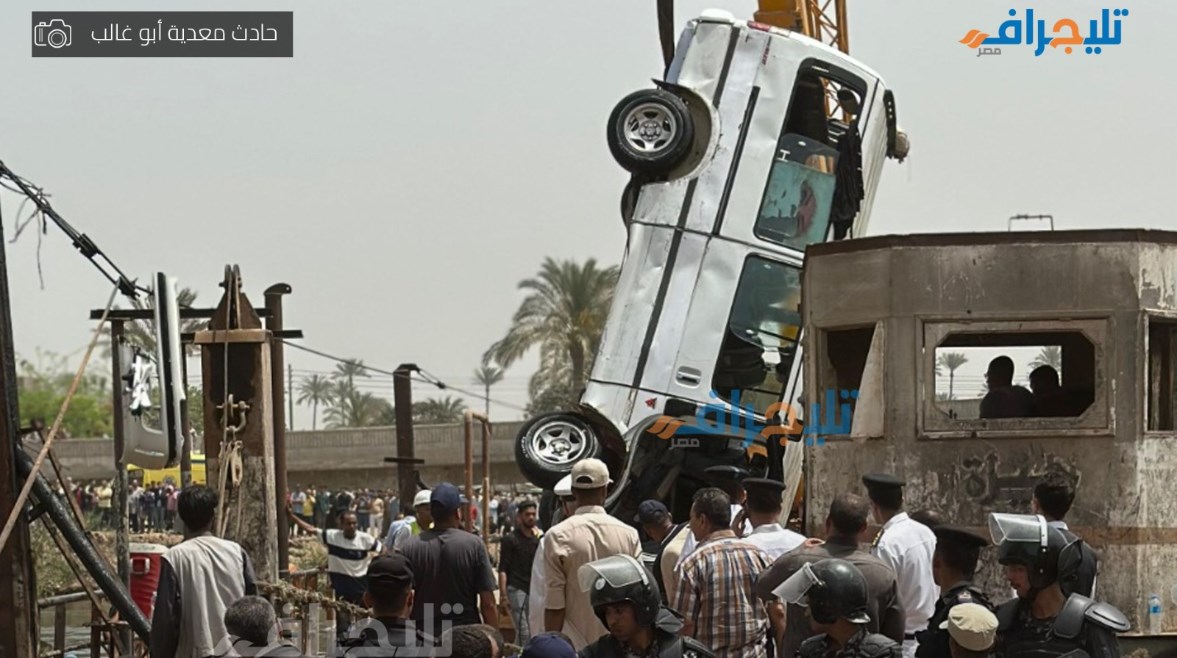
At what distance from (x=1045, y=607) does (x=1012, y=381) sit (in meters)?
5.95

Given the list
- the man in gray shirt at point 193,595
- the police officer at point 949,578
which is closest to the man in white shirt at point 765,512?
the police officer at point 949,578

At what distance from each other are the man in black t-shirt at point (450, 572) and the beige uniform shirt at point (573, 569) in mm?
662

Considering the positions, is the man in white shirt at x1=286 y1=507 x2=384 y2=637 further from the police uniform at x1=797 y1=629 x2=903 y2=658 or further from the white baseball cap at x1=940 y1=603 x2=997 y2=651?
the white baseball cap at x1=940 y1=603 x2=997 y2=651

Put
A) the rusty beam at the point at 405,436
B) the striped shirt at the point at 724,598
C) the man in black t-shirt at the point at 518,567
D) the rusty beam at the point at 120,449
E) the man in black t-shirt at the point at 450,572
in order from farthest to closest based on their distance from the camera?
the rusty beam at the point at 405,436 < the man in black t-shirt at the point at 518,567 < the rusty beam at the point at 120,449 < the man in black t-shirt at the point at 450,572 < the striped shirt at the point at 724,598

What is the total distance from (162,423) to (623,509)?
17.3 ft

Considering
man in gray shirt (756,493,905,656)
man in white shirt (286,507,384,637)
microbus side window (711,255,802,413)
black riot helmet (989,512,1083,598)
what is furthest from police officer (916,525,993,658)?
microbus side window (711,255,802,413)

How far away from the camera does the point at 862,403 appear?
11453 mm

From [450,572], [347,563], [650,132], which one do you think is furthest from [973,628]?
[650,132]

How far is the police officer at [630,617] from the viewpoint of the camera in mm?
5840

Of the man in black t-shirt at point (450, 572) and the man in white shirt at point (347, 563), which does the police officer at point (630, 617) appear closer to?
the man in black t-shirt at point (450, 572)

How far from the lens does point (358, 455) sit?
60.7 meters

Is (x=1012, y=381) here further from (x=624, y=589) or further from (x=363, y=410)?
(x=363, y=410)

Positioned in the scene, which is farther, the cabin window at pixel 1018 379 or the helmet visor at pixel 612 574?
the cabin window at pixel 1018 379

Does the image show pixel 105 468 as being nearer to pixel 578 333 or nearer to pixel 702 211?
pixel 578 333
